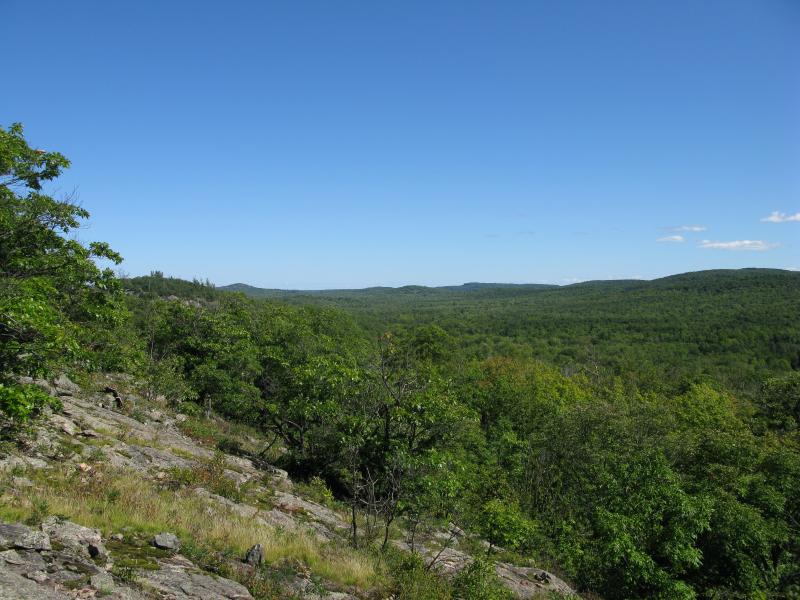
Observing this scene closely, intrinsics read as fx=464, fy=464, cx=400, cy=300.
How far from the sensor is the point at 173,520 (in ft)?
29.2

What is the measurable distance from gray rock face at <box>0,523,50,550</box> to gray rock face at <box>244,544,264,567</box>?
3.16 metres

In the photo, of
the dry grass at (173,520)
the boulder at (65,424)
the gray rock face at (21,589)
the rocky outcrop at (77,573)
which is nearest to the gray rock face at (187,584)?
the rocky outcrop at (77,573)

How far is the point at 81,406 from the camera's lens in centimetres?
1596

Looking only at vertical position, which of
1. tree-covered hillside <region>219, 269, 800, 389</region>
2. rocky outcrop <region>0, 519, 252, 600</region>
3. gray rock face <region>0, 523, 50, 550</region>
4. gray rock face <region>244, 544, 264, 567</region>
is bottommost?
tree-covered hillside <region>219, 269, 800, 389</region>

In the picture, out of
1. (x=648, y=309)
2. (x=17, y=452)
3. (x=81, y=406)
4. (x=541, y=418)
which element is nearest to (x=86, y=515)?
(x=17, y=452)

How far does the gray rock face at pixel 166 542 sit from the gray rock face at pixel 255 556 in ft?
3.97

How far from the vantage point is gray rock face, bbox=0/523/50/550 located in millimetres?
6238

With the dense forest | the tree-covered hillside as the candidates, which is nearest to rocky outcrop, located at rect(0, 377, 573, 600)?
the dense forest

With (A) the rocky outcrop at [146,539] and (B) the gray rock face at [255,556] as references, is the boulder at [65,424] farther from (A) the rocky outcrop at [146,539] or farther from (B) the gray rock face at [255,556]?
(B) the gray rock face at [255,556]

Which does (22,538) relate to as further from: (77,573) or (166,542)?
(166,542)

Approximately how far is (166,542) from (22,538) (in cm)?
210

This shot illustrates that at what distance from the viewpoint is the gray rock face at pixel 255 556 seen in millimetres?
8336

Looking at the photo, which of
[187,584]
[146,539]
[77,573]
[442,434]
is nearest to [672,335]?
[442,434]

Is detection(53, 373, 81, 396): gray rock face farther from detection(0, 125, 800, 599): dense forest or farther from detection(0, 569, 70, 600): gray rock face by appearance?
detection(0, 569, 70, 600): gray rock face
